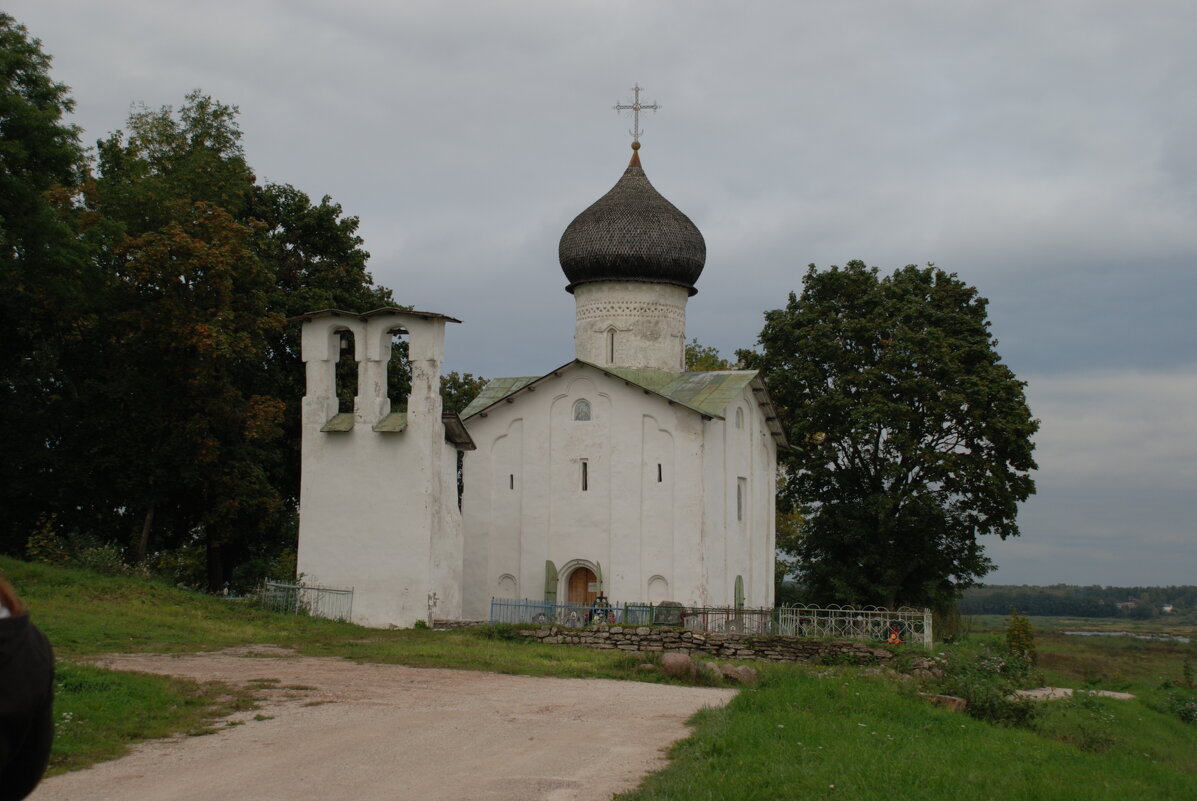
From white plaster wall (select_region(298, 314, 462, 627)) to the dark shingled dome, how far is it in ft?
22.9

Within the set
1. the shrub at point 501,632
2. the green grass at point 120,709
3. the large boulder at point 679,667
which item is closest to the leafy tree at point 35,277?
the shrub at point 501,632

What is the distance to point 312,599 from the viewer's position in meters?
24.3

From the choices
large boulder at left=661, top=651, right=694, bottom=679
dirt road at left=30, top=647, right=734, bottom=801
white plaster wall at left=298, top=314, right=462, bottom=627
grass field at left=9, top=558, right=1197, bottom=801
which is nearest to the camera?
dirt road at left=30, top=647, right=734, bottom=801

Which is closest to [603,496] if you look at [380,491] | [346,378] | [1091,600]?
[380,491]

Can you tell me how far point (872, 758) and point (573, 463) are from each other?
18756 mm

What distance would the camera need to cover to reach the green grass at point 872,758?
9031 millimetres

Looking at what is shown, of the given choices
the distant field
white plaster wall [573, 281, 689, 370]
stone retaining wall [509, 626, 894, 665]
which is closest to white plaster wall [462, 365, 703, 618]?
white plaster wall [573, 281, 689, 370]

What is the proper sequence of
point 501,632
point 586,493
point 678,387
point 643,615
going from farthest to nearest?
1. point 678,387
2. point 586,493
3. point 643,615
4. point 501,632

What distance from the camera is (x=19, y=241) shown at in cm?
2344

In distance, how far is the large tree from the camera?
105 feet

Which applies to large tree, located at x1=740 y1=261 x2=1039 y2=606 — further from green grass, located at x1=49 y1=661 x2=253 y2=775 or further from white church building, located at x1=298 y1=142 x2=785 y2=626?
green grass, located at x1=49 y1=661 x2=253 y2=775

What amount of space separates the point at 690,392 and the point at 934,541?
29.3 ft

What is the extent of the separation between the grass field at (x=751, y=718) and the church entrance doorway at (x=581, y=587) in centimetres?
628

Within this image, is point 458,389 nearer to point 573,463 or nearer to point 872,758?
point 573,463
